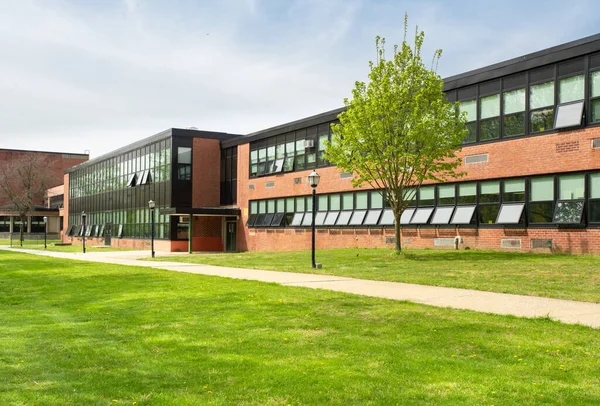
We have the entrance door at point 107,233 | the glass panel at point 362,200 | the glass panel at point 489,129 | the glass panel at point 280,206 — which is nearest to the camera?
the glass panel at point 489,129

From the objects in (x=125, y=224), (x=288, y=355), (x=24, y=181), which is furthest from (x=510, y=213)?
(x=24, y=181)

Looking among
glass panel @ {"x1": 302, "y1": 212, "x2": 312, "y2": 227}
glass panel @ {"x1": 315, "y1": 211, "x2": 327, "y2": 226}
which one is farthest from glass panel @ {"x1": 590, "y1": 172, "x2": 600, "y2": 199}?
glass panel @ {"x1": 302, "y1": 212, "x2": 312, "y2": 227}

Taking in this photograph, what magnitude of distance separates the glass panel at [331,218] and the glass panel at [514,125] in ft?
40.9

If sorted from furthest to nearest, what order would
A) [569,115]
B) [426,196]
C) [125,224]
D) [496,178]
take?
1. [125,224]
2. [426,196]
3. [496,178]
4. [569,115]

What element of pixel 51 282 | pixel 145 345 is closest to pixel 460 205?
pixel 51 282

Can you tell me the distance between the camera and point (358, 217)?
33938 mm

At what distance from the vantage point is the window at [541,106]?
2386cm

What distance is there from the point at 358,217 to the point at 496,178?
9530mm

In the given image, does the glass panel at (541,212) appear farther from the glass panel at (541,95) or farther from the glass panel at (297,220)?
the glass panel at (297,220)

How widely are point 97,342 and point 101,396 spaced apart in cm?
273

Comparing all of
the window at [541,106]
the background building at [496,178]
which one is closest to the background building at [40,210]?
the background building at [496,178]

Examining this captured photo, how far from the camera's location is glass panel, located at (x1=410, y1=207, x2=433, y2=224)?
29.0 metres

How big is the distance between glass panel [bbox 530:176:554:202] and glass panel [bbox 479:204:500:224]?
1.80m

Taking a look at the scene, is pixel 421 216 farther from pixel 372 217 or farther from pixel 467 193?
pixel 372 217
